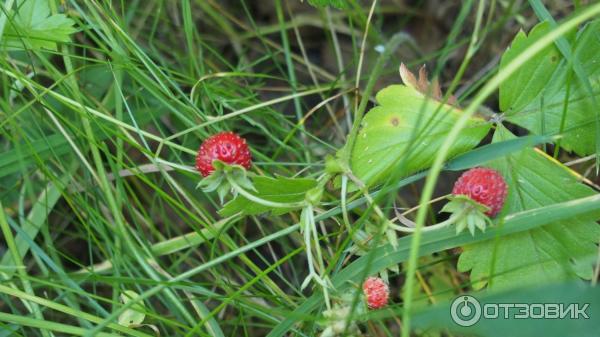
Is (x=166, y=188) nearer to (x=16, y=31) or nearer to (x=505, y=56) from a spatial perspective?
(x=16, y=31)

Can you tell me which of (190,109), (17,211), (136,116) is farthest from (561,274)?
(17,211)

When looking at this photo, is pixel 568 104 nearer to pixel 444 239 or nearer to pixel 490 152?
pixel 490 152

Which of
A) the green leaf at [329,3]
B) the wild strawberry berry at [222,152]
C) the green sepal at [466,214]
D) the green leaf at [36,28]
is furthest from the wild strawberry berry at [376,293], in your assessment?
the green leaf at [36,28]

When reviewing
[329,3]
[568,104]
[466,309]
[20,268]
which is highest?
[329,3]

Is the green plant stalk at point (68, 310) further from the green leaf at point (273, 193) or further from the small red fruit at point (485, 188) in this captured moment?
the small red fruit at point (485, 188)

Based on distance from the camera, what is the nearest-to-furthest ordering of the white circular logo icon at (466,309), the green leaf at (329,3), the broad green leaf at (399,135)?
1. the white circular logo icon at (466,309)
2. the broad green leaf at (399,135)
3. the green leaf at (329,3)

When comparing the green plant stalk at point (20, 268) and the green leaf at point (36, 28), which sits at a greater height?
the green leaf at point (36, 28)

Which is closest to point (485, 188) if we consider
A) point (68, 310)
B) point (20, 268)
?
point (68, 310)
